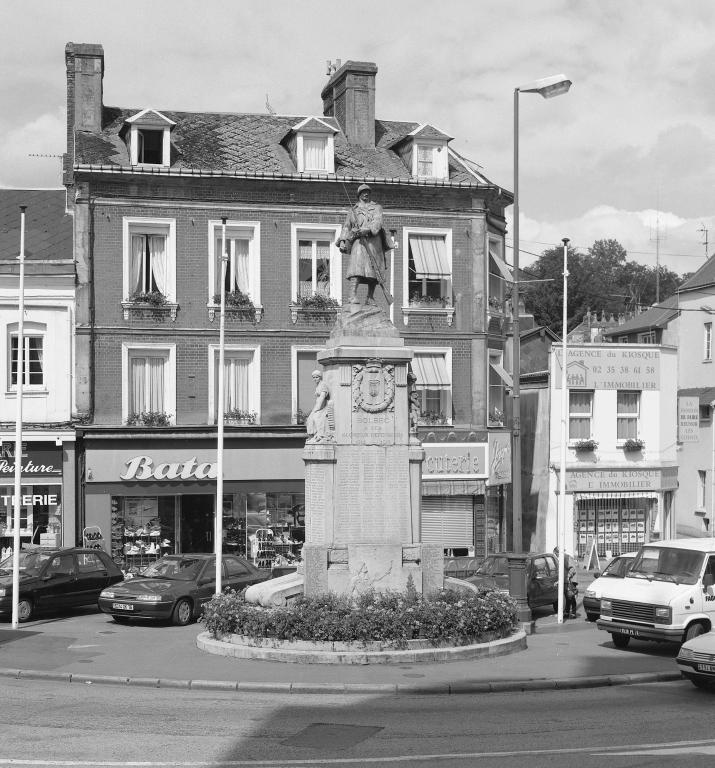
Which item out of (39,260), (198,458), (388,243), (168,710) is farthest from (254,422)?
(168,710)

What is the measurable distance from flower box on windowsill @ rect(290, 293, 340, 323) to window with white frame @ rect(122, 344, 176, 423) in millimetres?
3672

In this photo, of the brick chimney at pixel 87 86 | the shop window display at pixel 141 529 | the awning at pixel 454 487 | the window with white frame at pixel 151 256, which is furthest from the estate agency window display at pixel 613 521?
the brick chimney at pixel 87 86

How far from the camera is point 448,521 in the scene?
3672 cm

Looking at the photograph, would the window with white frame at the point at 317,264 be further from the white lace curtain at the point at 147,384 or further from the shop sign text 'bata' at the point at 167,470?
the shop sign text 'bata' at the point at 167,470

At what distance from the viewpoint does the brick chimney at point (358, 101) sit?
124 feet

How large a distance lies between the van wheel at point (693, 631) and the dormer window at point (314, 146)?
19690 millimetres

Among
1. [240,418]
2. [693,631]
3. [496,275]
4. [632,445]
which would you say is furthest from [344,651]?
[632,445]

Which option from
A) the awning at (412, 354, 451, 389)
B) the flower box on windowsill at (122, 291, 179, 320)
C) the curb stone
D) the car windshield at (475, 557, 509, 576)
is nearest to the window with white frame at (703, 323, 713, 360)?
the awning at (412, 354, 451, 389)

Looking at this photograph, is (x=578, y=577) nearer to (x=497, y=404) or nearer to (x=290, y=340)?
(x=497, y=404)

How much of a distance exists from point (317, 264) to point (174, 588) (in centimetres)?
1425

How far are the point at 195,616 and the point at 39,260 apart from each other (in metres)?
13.9

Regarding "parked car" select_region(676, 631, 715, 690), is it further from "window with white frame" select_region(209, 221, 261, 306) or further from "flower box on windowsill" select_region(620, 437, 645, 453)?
"flower box on windowsill" select_region(620, 437, 645, 453)

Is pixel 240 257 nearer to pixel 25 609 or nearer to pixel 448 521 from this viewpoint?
pixel 448 521

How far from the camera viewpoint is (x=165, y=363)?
115ft
